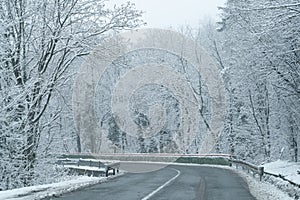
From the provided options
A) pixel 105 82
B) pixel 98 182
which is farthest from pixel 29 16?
pixel 105 82

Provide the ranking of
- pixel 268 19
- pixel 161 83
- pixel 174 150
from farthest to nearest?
pixel 174 150
pixel 161 83
pixel 268 19

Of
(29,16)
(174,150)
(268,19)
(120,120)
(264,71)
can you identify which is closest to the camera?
(268,19)

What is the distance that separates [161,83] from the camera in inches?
1964

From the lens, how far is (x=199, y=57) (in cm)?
5209

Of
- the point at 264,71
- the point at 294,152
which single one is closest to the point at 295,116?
the point at 294,152

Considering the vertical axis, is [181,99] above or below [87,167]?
above

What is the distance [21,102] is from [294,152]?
847 inches

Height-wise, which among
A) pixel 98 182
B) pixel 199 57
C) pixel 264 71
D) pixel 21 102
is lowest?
pixel 98 182

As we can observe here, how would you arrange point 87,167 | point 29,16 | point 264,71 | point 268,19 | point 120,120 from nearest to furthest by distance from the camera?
point 268,19 < point 29,16 < point 264,71 < point 87,167 < point 120,120

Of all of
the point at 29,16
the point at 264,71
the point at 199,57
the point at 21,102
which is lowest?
the point at 21,102

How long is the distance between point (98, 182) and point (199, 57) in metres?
33.4

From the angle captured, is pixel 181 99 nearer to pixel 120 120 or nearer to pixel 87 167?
pixel 120 120

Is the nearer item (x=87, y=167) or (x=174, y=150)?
(x=87, y=167)

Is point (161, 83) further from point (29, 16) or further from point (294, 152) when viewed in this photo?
point (29, 16)
